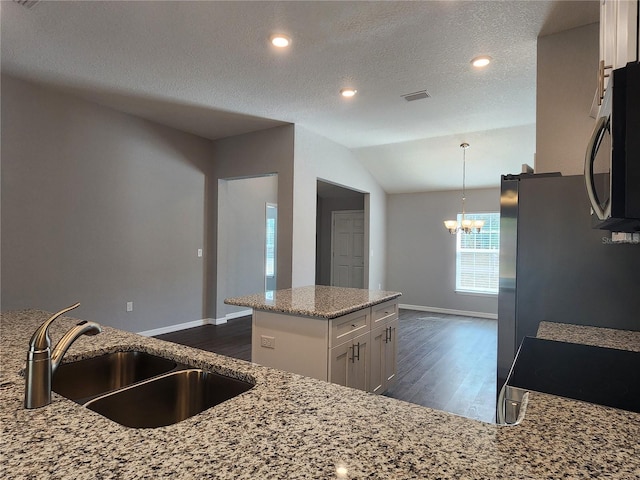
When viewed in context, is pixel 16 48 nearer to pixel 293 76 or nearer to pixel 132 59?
pixel 132 59

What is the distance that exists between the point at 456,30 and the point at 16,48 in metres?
3.46

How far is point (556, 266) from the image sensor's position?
187 centimetres

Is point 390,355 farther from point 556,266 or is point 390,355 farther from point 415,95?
point 415,95

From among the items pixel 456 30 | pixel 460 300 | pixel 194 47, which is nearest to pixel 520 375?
pixel 456 30

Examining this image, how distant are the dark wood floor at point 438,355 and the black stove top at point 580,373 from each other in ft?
5.07

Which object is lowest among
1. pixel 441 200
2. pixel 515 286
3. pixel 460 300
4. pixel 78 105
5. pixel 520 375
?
pixel 460 300

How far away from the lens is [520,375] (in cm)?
120

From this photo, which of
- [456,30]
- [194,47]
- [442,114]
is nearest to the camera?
[456,30]

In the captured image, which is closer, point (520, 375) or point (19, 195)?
point (520, 375)

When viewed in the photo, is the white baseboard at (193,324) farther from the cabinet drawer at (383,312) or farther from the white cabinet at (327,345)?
the cabinet drawer at (383,312)

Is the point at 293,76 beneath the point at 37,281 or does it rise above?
above

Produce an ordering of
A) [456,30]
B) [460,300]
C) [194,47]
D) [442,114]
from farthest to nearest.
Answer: [460,300]
[442,114]
[194,47]
[456,30]

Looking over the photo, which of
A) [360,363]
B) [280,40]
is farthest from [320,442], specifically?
[280,40]

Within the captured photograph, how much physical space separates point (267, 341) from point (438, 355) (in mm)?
2611
